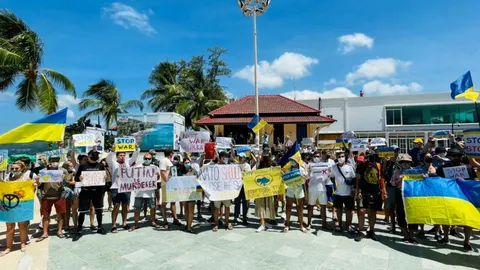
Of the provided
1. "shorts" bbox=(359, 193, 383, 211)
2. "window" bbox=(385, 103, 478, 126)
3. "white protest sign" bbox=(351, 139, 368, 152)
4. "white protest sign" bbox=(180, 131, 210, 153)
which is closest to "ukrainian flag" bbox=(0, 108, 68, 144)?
"white protest sign" bbox=(180, 131, 210, 153)

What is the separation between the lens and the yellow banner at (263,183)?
664 centimetres

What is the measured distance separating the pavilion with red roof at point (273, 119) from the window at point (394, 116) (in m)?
12.9

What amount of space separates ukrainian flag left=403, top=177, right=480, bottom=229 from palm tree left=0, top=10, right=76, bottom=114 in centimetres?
1799

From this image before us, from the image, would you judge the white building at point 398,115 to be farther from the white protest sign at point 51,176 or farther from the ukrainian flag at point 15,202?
the ukrainian flag at point 15,202

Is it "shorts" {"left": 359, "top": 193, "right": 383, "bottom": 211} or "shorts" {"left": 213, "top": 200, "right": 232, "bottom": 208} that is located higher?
"shorts" {"left": 359, "top": 193, "right": 383, "bottom": 211}

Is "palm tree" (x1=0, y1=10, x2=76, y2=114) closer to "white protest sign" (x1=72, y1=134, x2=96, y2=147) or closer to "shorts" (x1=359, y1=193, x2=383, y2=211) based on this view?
"white protest sign" (x1=72, y1=134, x2=96, y2=147)

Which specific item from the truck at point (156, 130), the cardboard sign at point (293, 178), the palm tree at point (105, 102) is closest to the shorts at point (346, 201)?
the cardboard sign at point (293, 178)

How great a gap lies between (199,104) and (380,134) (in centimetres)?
2153

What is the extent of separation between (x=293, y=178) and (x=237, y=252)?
214cm

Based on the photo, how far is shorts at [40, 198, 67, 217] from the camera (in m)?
5.96

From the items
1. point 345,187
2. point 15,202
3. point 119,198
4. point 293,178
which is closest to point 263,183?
point 293,178

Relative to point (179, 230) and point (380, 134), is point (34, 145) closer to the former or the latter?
point (179, 230)

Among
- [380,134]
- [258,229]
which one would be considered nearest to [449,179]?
[258,229]

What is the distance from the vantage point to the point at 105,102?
96.9 ft
